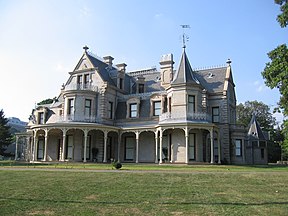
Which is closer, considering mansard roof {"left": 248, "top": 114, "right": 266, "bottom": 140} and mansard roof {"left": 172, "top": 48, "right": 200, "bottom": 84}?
mansard roof {"left": 172, "top": 48, "right": 200, "bottom": 84}

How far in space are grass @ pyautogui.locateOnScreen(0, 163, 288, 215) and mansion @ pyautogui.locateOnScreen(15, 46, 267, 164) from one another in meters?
15.4

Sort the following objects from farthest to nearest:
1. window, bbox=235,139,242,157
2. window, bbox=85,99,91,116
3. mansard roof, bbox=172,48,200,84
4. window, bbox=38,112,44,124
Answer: window, bbox=38,112,44,124, window, bbox=85,99,91,116, window, bbox=235,139,242,157, mansard roof, bbox=172,48,200,84

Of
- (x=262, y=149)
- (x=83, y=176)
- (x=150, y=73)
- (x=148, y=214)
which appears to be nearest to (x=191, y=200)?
(x=148, y=214)

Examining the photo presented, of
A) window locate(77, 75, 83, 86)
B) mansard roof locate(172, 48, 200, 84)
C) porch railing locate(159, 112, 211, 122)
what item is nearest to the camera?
porch railing locate(159, 112, 211, 122)

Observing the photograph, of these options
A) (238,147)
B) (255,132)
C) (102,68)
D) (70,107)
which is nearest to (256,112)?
(255,132)

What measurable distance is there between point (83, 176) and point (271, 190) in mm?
8601

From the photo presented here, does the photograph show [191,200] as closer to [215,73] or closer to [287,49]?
[287,49]

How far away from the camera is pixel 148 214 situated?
914 cm

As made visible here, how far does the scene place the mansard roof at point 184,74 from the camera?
32.6 m

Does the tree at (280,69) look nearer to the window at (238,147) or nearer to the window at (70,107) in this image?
the window at (238,147)

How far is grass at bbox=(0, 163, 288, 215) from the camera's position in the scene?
9.60 m

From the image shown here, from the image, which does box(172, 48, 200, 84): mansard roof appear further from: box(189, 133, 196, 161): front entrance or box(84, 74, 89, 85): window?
box(84, 74, 89, 85): window

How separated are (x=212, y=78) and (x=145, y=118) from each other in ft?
28.7

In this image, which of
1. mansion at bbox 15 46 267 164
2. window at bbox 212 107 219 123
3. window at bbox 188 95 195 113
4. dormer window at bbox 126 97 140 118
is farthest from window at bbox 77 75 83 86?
window at bbox 212 107 219 123
